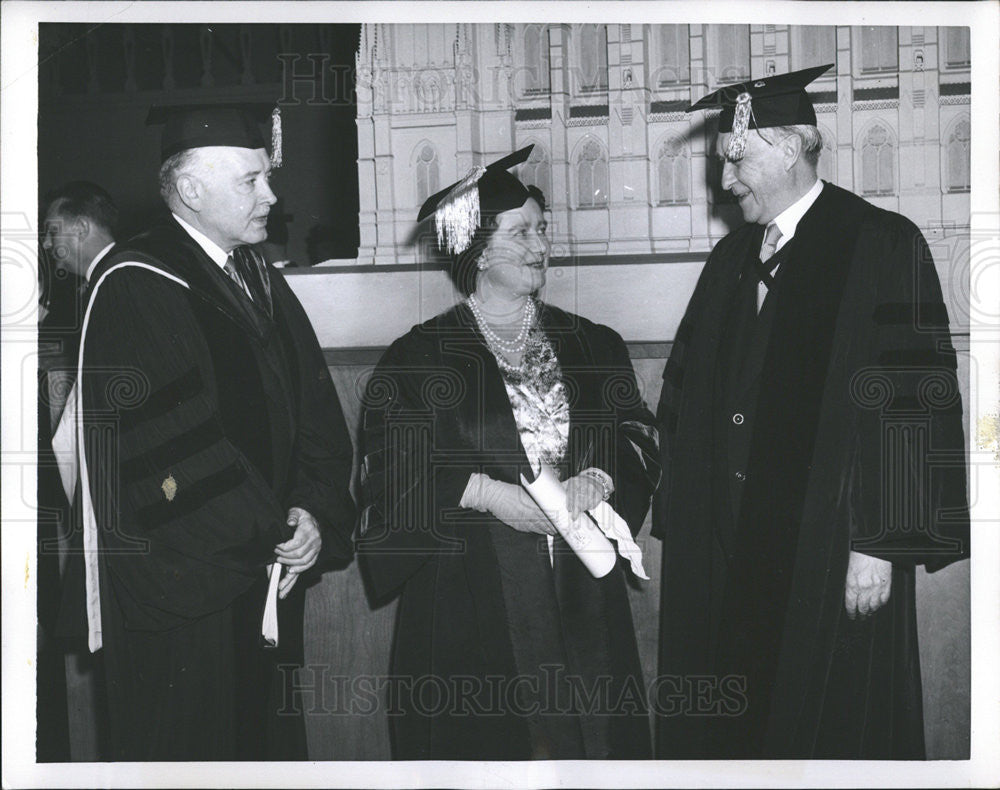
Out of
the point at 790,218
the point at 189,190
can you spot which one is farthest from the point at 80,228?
the point at 790,218

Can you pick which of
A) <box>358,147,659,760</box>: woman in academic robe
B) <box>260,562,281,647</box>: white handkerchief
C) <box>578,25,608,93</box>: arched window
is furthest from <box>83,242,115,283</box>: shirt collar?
<box>578,25,608,93</box>: arched window

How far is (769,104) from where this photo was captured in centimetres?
264

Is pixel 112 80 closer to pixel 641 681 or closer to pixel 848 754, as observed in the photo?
pixel 641 681

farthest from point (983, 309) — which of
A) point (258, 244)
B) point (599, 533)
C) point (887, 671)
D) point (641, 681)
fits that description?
point (258, 244)

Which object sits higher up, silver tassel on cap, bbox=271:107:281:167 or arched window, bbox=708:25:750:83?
arched window, bbox=708:25:750:83

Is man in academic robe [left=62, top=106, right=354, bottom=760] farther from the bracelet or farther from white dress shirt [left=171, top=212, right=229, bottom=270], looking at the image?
the bracelet

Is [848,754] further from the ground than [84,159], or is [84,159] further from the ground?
[84,159]

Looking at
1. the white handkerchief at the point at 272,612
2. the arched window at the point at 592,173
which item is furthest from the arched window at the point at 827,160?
the white handkerchief at the point at 272,612

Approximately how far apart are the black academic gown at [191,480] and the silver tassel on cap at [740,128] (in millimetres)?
1271

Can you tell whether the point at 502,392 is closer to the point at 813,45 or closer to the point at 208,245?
the point at 208,245

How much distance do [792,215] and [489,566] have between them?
1235mm

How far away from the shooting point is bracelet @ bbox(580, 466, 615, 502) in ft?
8.74

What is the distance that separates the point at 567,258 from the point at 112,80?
1325 millimetres

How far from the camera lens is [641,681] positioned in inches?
106
